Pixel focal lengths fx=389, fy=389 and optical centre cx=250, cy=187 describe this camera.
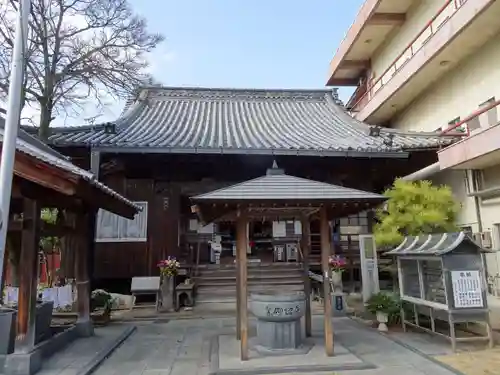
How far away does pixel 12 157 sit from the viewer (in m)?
4.09

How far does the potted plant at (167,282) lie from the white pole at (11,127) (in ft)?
18.8

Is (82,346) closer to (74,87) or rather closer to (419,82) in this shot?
(74,87)

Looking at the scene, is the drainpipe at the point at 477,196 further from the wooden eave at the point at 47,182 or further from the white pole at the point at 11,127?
the white pole at the point at 11,127

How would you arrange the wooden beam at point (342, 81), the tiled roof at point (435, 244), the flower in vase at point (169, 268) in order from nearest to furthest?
the tiled roof at point (435, 244), the flower in vase at point (169, 268), the wooden beam at point (342, 81)

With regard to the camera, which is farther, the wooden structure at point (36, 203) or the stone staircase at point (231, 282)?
the stone staircase at point (231, 282)

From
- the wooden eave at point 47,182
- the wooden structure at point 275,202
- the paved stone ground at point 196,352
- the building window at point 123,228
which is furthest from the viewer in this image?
the building window at point 123,228

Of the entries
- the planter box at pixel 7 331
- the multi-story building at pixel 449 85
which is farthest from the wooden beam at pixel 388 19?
the planter box at pixel 7 331

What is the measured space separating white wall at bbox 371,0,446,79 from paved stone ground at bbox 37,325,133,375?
13.5 m

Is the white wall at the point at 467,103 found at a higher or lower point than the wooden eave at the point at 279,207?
higher

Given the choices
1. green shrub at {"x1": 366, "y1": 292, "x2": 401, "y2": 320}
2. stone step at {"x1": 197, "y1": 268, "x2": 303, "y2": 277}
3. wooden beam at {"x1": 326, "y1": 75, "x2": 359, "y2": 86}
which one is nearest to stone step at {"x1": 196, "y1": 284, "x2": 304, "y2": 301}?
stone step at {"x1": 197, "y1": 268, "x2": 303, "y2": 277}

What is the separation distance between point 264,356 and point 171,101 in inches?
477

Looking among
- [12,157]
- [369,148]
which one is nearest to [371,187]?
[369,148]

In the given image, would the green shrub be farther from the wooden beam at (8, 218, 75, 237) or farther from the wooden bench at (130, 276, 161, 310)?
the wooden beam at (8, 218, 75, 237)

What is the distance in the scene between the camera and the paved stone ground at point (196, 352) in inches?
203
